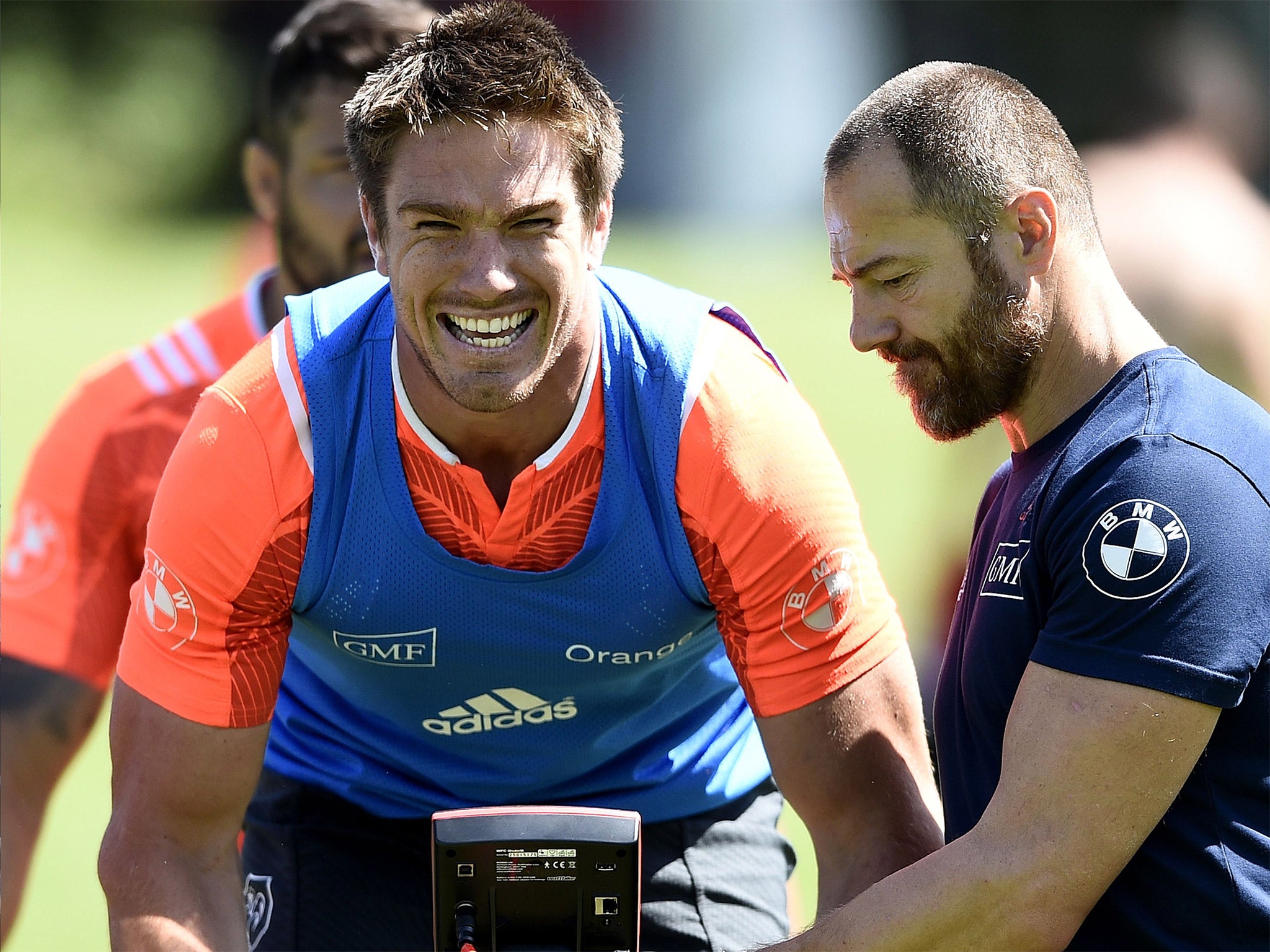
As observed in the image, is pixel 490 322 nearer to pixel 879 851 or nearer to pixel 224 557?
pixel 224 557

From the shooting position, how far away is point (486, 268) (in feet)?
9.42

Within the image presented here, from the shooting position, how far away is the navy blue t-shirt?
2217 mm

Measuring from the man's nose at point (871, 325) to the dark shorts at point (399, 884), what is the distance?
4.36 feet

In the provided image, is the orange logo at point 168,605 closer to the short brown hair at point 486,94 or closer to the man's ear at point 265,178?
the short brown hair at point 486,94

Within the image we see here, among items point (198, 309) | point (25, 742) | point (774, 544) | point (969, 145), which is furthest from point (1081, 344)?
point (198, 309)

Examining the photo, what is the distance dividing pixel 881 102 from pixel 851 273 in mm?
311

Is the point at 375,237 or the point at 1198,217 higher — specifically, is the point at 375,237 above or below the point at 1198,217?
below

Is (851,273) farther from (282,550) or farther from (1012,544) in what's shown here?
(282,550)

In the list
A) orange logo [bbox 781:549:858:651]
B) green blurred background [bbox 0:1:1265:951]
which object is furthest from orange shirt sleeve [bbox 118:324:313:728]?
green blurred background [bbox 0:1:1265:951]

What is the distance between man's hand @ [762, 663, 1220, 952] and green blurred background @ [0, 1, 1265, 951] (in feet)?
27.8

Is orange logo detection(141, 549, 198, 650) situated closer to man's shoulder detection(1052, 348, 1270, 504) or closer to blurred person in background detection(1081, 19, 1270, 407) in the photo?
man's shoulder detection(1052, 348, 1270, 504)

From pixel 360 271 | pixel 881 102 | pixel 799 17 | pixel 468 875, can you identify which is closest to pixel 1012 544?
pixel 881 102

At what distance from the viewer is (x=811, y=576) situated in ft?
9.58

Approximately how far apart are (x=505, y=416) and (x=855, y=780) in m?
0.98
